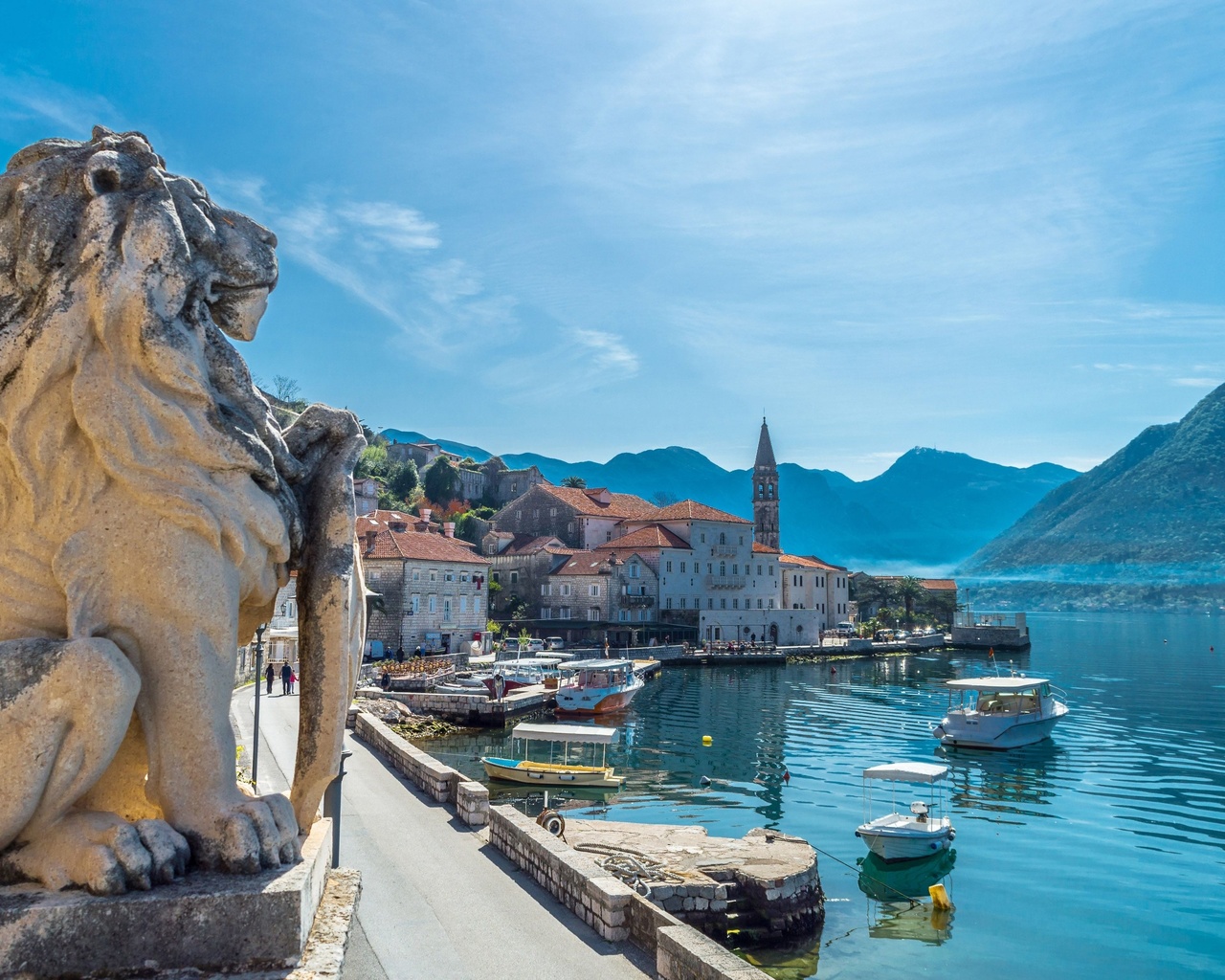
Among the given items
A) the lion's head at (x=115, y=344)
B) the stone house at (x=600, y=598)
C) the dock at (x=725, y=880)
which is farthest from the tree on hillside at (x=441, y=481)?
the lion's head at (x=115, y=344)

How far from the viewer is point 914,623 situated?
94875 millimetres

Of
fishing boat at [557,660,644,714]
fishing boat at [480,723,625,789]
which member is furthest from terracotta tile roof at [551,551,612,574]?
fishing boat at [480,723,625,789]

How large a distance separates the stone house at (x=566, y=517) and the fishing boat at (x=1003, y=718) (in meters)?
43.3

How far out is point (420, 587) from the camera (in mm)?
50469

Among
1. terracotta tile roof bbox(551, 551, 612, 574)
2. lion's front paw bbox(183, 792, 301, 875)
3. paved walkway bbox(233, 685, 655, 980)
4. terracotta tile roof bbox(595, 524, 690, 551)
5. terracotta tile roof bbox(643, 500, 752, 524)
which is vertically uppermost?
terracotta tile roof bbox(643, 500, 752, 524)

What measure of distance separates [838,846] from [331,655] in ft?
58.9

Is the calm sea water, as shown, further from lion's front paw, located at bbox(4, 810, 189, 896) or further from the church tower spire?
the church tower spire

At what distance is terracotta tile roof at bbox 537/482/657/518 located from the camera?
253 ft

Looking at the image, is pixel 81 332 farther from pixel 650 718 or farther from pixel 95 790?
pixel 650 718

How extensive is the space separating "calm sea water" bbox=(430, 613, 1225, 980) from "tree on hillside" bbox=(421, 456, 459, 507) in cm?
4538

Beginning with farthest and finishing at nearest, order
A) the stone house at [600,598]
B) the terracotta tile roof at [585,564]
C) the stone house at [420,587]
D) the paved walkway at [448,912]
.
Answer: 1. the terracotta tile roof at [585,564]
2. the stone house at [600,598]
3. the stone house at [420,587]
4. the paved walkway at [448,912]

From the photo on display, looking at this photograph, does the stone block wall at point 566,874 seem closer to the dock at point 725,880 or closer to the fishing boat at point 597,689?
the dock at point 725,880

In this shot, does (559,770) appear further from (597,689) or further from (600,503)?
(600,503)

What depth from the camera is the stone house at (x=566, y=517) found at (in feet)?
249
